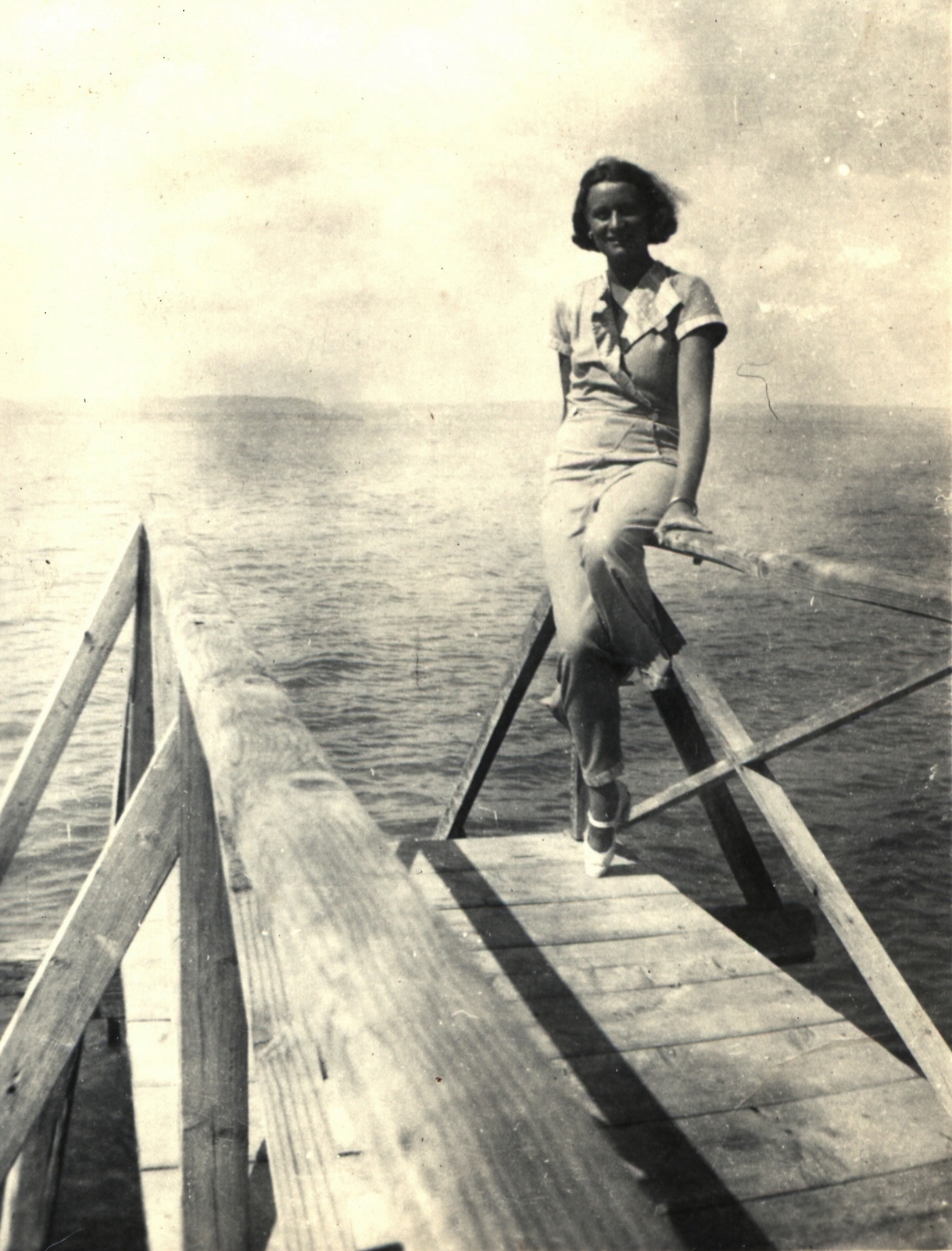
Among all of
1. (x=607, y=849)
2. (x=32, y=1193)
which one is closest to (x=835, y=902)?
(x=607, y=849)

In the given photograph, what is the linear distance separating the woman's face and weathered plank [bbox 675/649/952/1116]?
138cm

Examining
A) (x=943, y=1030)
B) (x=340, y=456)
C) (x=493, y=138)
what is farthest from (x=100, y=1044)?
(x=340, y=456)

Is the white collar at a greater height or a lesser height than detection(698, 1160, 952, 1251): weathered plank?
greater

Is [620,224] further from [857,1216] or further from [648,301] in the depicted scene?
[857,1216]

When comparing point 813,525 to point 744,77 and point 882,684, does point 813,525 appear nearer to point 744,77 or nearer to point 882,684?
point 744,77

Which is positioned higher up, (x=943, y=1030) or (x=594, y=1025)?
(x=594, y=1025)

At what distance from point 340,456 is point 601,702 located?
42.0 meters

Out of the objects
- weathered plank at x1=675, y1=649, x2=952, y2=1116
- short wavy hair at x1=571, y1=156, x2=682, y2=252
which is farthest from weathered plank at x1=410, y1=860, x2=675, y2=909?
short wavy hair at x1=571, y1=156, x2=682, y2=252

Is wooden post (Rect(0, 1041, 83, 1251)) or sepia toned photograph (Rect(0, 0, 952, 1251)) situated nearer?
sepia toned photograph (Rect(0, 0, 952, 1251))

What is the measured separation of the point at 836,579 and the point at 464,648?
1318cm

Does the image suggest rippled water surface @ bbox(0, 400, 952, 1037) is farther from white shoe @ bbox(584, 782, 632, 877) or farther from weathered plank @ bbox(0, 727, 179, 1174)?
weathered plank @ bbox(0, 727, 179, 1174)

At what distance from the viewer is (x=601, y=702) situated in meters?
3.64

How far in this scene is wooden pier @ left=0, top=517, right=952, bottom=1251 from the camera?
0.55 m

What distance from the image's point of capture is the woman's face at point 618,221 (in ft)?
11.6
